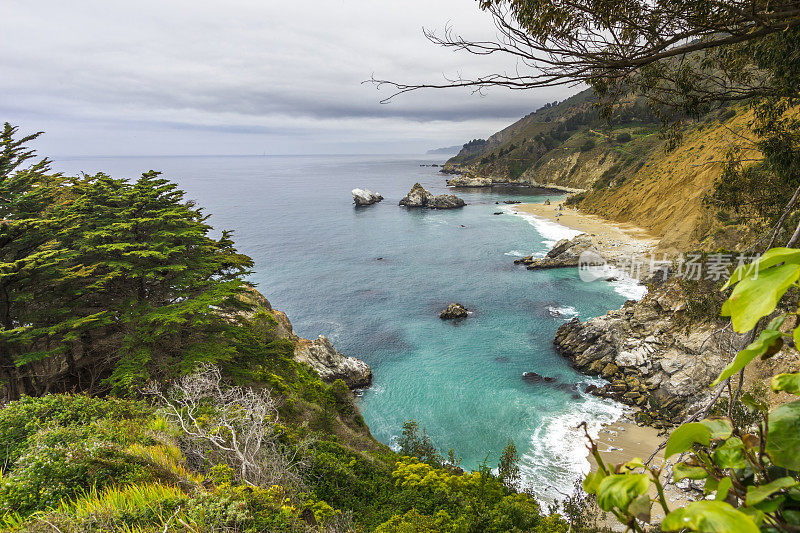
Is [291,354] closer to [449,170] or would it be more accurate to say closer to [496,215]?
[496,215]

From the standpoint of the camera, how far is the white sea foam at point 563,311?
3412 centimetres

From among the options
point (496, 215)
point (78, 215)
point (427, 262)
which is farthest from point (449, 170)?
point (78, 215)

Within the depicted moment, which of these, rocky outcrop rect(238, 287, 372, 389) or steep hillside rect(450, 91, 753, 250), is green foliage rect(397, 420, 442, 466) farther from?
steep hillside rect(450, 91, 753, 250)

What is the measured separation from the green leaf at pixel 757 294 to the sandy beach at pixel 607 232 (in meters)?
49.8

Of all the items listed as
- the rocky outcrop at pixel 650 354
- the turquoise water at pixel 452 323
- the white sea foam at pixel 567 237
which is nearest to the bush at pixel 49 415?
the turquoise water at pixel 452 323

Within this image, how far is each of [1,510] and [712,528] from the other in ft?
29.7

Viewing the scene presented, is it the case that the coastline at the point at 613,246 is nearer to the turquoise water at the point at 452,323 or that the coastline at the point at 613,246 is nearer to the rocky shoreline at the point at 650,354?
the turquoise water at the point at 452,323

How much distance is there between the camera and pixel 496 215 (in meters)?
80.4

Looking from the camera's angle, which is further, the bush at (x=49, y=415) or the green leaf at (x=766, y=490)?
the bush at (x=49, y=415)

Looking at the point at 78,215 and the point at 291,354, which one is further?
the point at 291,354

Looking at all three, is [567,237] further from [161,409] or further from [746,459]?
[746,459]

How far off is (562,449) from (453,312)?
16276mm

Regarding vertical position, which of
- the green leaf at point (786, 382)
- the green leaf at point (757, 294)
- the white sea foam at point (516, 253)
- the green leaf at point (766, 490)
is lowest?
the white sea foam at point (516, 253)

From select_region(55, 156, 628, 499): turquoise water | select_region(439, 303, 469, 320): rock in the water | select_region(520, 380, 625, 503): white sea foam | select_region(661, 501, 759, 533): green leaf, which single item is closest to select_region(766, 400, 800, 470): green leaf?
select_region(661, 501, 759, 533): green leaf
